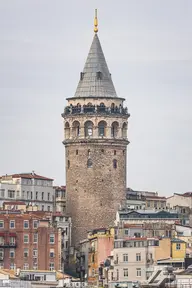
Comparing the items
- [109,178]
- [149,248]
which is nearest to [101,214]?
[109,178]

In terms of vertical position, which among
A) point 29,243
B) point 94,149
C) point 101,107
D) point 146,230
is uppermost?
point 101,107

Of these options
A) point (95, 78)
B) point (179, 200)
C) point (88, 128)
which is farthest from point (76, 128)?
point (179, 200)

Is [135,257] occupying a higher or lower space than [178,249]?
lower

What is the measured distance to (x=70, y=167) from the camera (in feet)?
544

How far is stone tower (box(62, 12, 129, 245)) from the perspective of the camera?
164 metres

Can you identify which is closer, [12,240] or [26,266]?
[26,266]

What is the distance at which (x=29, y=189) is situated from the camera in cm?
17275

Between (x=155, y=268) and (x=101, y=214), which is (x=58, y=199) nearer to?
(x=101, y=214)

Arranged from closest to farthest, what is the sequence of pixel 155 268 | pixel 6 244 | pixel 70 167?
1. pixel 155 268
2. pixel 6 244
3. pixel 70 167

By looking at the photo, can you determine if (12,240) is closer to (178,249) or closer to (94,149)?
(178,249)

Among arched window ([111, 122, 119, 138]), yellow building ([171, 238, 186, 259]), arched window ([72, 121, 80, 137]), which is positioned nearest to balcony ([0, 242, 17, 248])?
yellow building ([171, 238, 186, 259])

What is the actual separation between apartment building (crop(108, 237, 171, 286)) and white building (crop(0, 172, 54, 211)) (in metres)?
21.1

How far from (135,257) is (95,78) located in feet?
68.1

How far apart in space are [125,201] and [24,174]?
11.8 metres
